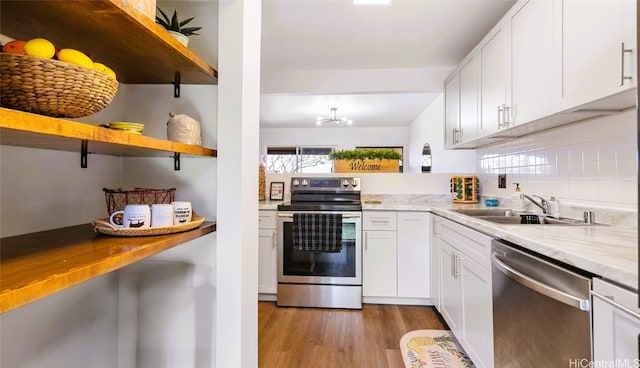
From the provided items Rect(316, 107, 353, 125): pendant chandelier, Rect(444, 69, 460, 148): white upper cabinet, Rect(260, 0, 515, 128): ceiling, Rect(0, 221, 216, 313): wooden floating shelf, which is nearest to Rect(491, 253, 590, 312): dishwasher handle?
Rect(0, 221, 216, 313): wooden floating shelf

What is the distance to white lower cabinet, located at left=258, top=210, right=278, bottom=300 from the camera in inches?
112

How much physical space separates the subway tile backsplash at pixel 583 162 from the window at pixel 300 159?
515cm

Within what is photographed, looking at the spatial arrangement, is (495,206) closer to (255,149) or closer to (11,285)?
(255,149)

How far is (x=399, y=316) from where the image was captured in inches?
102

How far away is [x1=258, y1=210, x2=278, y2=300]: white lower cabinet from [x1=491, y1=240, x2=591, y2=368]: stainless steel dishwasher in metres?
1.86

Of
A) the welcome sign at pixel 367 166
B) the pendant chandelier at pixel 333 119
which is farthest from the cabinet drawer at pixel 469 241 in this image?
the pendant chandelier at pixel 333 119

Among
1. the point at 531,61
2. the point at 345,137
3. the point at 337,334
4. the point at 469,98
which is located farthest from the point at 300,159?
the point at 531,61

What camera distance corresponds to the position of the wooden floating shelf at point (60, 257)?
568 millimetres

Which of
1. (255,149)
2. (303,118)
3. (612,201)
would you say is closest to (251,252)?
(255,149)

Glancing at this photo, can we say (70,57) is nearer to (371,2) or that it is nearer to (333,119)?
(371,2)

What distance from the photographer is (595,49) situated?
4.06ft

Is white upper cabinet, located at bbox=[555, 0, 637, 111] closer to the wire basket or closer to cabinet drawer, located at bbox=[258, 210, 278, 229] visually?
the wire basket

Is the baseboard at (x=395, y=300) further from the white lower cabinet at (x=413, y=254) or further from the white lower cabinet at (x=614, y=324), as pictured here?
the white lower cabinet at (x=614, y=324)

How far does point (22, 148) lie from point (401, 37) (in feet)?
8.24
